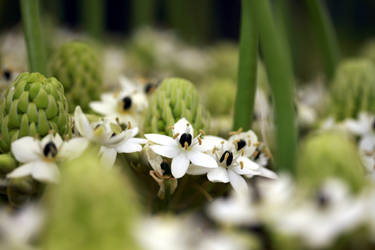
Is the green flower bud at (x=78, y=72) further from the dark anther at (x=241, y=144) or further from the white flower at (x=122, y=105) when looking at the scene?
the dark anther at (x=241, y=144)

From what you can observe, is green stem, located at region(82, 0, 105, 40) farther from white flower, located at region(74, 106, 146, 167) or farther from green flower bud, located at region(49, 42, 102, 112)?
white flower, located at region(74, 106, 146, 167)

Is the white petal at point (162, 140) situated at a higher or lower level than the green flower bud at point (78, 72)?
lower

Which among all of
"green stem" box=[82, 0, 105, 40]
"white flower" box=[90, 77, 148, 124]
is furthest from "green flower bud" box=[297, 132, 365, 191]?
"green stem" box=[82, 0, 105, 40]

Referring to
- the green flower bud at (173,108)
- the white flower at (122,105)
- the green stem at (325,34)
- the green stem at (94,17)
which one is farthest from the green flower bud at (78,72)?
the green stem at (94,17)

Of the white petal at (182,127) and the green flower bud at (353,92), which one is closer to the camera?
the white petal at (182,127)

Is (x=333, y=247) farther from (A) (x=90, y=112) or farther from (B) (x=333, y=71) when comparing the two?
(B) (x=333, y=71)

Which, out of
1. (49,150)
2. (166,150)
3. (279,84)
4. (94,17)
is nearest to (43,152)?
(49,150)
